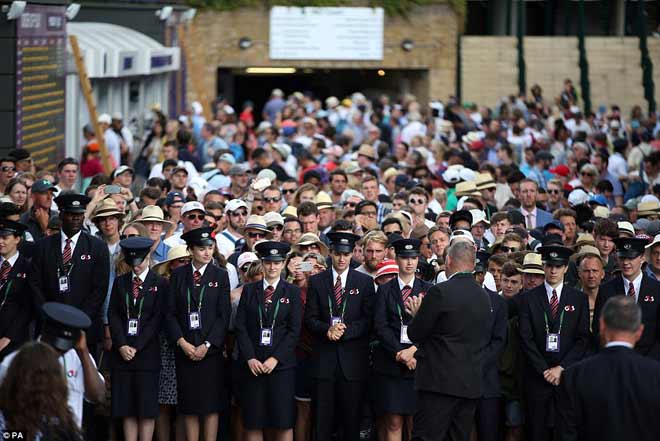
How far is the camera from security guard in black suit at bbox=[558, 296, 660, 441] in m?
7.35

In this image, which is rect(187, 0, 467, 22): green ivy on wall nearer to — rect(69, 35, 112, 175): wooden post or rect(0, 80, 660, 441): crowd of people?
rect(69, 35, 112, 175): wooden post

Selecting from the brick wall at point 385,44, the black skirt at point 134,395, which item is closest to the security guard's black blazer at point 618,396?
the black skirt at point 134,395

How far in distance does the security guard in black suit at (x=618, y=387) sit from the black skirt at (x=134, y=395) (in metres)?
4.38

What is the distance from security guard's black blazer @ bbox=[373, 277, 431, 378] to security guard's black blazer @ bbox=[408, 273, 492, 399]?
94 centimetres

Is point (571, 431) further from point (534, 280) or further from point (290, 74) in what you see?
point (290, 74)

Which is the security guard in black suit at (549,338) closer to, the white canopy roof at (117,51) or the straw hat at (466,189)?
the straw hat at (466,189)

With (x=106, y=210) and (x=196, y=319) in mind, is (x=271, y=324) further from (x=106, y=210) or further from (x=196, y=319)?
(x=106, y=210)

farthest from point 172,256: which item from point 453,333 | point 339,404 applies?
point 453,333

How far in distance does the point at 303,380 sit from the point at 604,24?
32.5 m

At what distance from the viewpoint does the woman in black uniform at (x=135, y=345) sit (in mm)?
10891

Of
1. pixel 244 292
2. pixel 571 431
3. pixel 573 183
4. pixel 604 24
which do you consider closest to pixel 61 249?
pixel 244 292

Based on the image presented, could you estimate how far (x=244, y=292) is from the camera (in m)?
11.1

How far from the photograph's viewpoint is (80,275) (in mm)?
11227

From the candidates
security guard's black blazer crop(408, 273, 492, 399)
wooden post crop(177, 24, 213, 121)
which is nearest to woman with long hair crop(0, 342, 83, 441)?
security guard's black blazer crop(408, 273, 492, 399)
